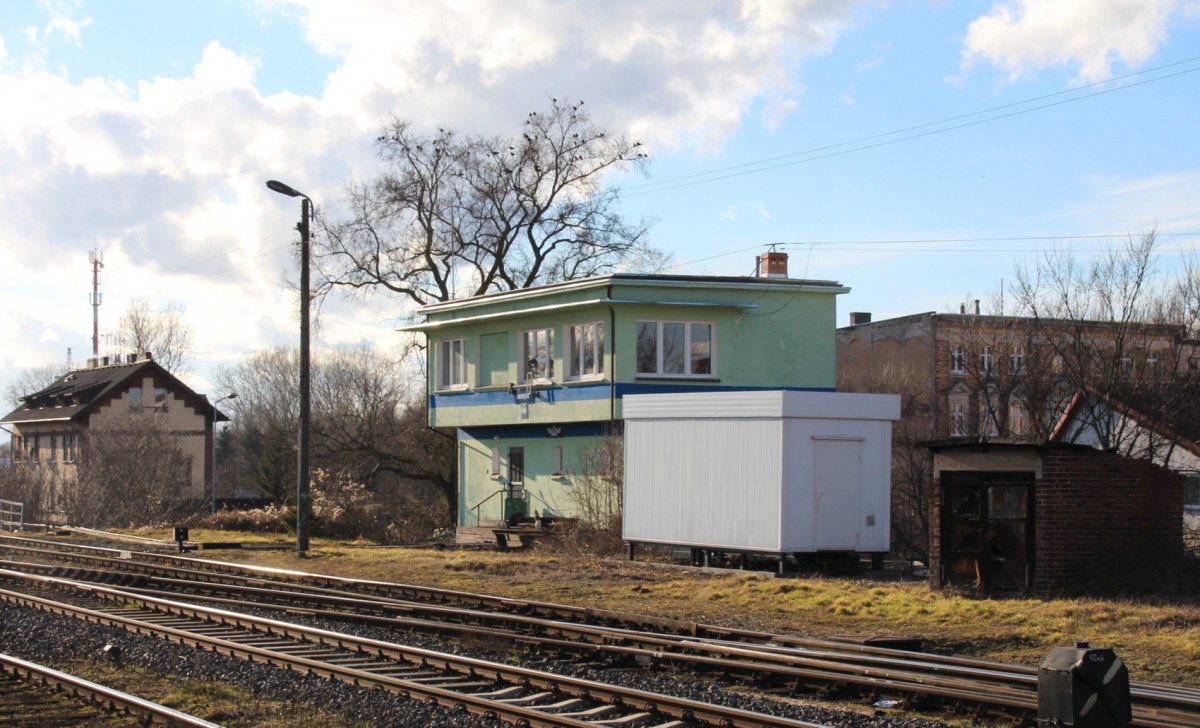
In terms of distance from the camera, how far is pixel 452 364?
38031 millimetres

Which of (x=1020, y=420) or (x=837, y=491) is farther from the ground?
(x=1020, y=420)

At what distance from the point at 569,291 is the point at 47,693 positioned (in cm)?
2228

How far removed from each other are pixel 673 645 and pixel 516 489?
904 inches

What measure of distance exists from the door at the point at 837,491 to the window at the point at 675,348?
34.1ft

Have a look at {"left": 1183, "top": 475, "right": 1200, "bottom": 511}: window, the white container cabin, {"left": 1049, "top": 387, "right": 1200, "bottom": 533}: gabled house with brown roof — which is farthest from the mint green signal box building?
{"left": 1183, "top": 475, "right": 1200, "bottom": 511}: window

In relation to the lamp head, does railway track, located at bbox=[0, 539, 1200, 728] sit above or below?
below

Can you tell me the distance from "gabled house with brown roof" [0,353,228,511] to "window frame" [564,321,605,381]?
35.8 meters

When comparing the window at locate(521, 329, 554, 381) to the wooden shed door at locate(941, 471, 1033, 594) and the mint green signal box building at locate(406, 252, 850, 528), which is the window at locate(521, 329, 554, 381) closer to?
the mint green signal box building at locate(406, 252, 850, 528)

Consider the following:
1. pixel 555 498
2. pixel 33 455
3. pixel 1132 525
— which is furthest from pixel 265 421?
pixel 1132 525

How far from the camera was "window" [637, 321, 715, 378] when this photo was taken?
31.6 meters

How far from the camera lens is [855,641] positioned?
12.6m

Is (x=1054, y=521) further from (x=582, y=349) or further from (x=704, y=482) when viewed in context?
(x=582, y=349)

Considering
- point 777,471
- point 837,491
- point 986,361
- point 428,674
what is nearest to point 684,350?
point 837,491

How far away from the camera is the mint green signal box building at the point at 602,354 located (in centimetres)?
3138
